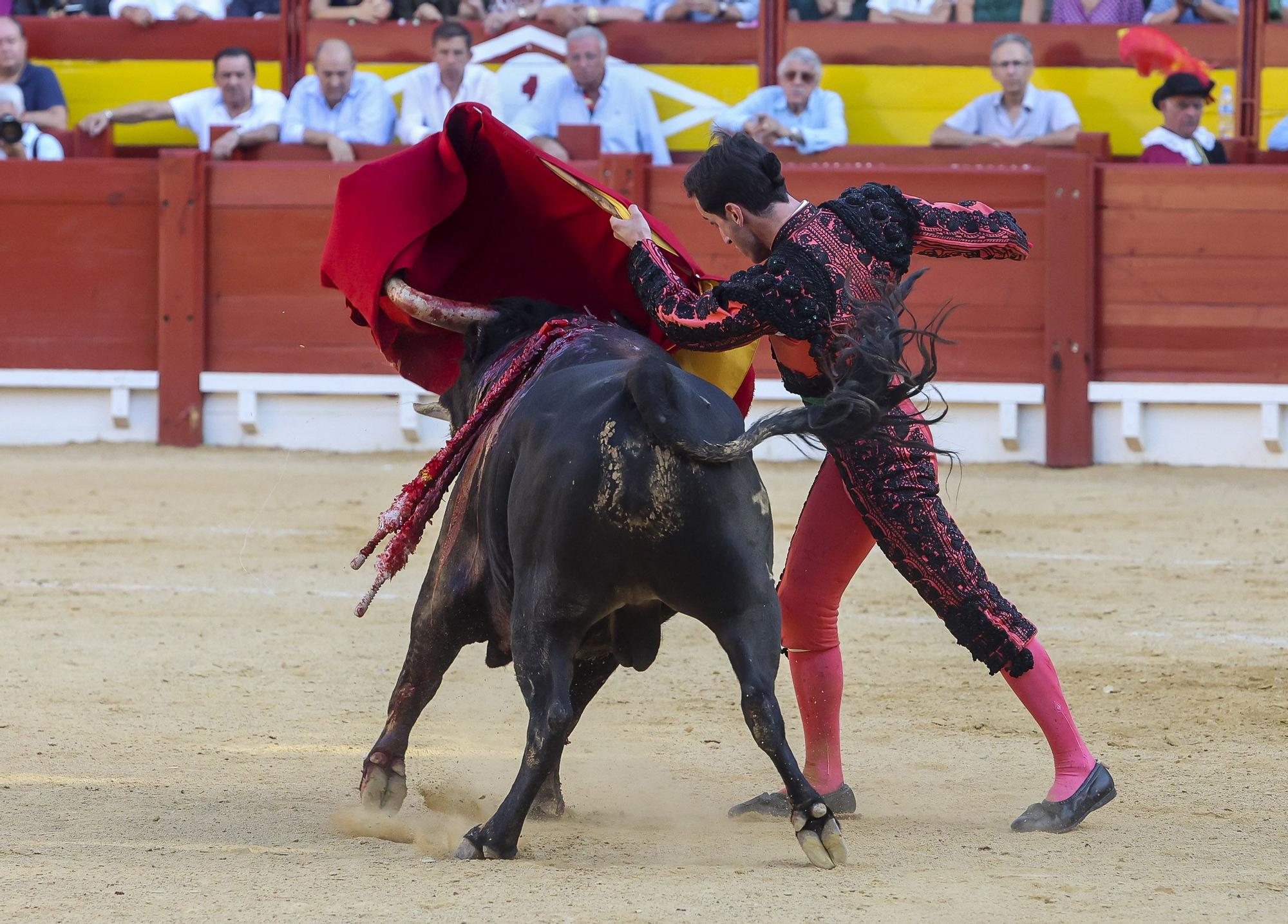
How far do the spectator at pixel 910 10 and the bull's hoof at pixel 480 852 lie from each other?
650 centimetres

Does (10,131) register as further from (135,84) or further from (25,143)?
(135,84)

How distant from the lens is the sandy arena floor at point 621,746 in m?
2.39

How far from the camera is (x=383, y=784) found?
2963 millimetres

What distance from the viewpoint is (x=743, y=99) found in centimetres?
829

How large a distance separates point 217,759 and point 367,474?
405cm

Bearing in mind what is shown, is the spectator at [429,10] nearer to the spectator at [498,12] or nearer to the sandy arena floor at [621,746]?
the spectator at [498,12]

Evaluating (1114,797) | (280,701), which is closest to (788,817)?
(1114,797)

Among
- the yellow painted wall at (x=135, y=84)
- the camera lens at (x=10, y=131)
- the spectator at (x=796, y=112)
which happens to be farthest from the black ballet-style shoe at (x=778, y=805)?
the yellow painted wall at (x=135, y=84)

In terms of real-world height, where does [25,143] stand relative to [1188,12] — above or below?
below

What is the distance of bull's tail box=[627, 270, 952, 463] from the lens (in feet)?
8.11

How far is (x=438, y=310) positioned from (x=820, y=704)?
38.6 inches

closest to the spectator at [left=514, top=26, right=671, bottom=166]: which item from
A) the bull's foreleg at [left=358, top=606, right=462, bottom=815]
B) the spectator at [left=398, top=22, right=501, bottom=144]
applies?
the spectator at [left=398, top=22, right=501, bottom=144]

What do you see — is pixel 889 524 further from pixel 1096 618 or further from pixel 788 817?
pixel 1096 618

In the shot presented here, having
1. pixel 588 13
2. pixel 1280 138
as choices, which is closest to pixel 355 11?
pixel 588 13
